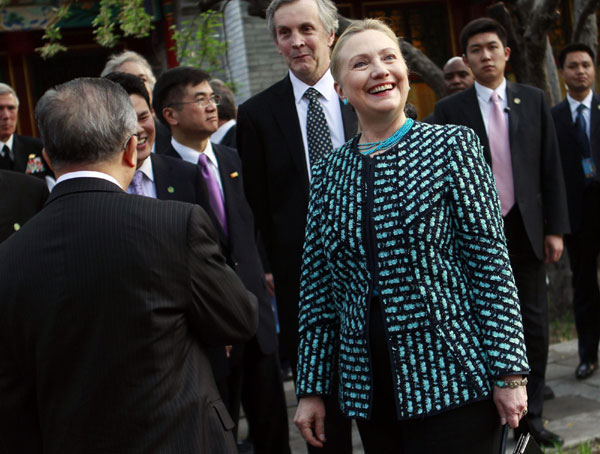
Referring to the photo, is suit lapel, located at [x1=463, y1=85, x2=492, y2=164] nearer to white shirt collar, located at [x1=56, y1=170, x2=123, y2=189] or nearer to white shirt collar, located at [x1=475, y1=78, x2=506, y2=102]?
white shirt collar, located at [x1=475, y1=78, x2=506, y2=102]

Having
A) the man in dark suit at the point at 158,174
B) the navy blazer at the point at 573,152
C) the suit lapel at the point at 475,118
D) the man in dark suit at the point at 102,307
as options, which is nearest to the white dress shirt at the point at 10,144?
the man in dark suit at the point at 158,174

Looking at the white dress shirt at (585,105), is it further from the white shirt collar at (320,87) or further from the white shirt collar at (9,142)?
the white shirt collar at (9,142)

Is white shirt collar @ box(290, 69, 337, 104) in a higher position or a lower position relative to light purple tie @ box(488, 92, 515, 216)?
higher

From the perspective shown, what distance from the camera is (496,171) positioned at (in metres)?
4.74

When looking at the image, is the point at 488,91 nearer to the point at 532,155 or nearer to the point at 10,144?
the point at 532,155

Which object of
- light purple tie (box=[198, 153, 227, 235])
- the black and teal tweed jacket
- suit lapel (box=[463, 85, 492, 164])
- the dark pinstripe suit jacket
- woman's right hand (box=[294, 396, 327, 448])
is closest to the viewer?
the dark pinstripe suit jacket

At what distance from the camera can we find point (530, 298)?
15.6 feet

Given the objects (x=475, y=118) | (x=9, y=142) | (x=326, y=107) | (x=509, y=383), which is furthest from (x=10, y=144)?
(x=509, y=383)

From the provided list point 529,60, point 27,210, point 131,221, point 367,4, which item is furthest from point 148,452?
point 367,4

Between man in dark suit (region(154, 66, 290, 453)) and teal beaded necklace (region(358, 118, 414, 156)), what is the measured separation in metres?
1.69

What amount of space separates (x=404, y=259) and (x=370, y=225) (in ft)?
0.48

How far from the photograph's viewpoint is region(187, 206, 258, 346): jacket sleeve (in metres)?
2.29

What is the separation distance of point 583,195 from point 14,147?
3957 mm

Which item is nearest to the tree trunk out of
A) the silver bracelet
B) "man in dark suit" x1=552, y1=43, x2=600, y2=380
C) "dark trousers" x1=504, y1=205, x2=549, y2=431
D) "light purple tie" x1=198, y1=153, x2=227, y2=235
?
"man in dark suit" x1=552, y1=43, x2=600, y2=380
